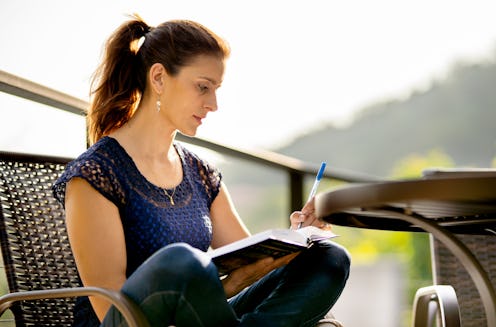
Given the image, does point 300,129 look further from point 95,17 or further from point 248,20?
point 95,17

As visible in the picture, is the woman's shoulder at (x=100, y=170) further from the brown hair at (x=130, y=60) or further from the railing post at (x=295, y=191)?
the railing post at (x=295, y=191)

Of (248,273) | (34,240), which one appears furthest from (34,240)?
(248,273)

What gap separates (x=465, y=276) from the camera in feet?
7.32

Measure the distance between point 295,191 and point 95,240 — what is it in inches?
74.1

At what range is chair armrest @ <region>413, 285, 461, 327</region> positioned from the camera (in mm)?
1539

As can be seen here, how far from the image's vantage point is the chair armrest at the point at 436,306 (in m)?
1.54

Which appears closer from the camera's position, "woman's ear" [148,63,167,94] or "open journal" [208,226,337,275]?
"open journal" [208,226,337,275]

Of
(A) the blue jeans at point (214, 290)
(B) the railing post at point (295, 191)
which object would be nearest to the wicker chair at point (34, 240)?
(A) the blue jeans at point (214, 290)

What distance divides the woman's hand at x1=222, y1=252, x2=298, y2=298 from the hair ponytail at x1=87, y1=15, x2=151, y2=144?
59 cm

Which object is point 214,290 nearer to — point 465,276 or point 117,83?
point 117,83

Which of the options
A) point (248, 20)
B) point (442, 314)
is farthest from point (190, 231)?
point (248, 20)

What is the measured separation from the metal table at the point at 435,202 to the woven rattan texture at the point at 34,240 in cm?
79

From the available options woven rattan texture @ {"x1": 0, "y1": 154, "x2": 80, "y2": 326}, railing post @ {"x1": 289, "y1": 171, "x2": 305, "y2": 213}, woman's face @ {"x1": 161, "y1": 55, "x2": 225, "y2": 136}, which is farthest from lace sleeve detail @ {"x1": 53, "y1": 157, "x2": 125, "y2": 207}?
railing post @ {"x1": 289, "y1": 171, "x2": 305, "y2": 213}

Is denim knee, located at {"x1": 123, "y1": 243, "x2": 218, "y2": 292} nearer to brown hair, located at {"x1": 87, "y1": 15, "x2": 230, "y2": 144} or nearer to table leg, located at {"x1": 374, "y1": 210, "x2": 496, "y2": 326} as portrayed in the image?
table leg, located at {"x1": 374, "y1": 210, "x2": 496, "y2": 326}
